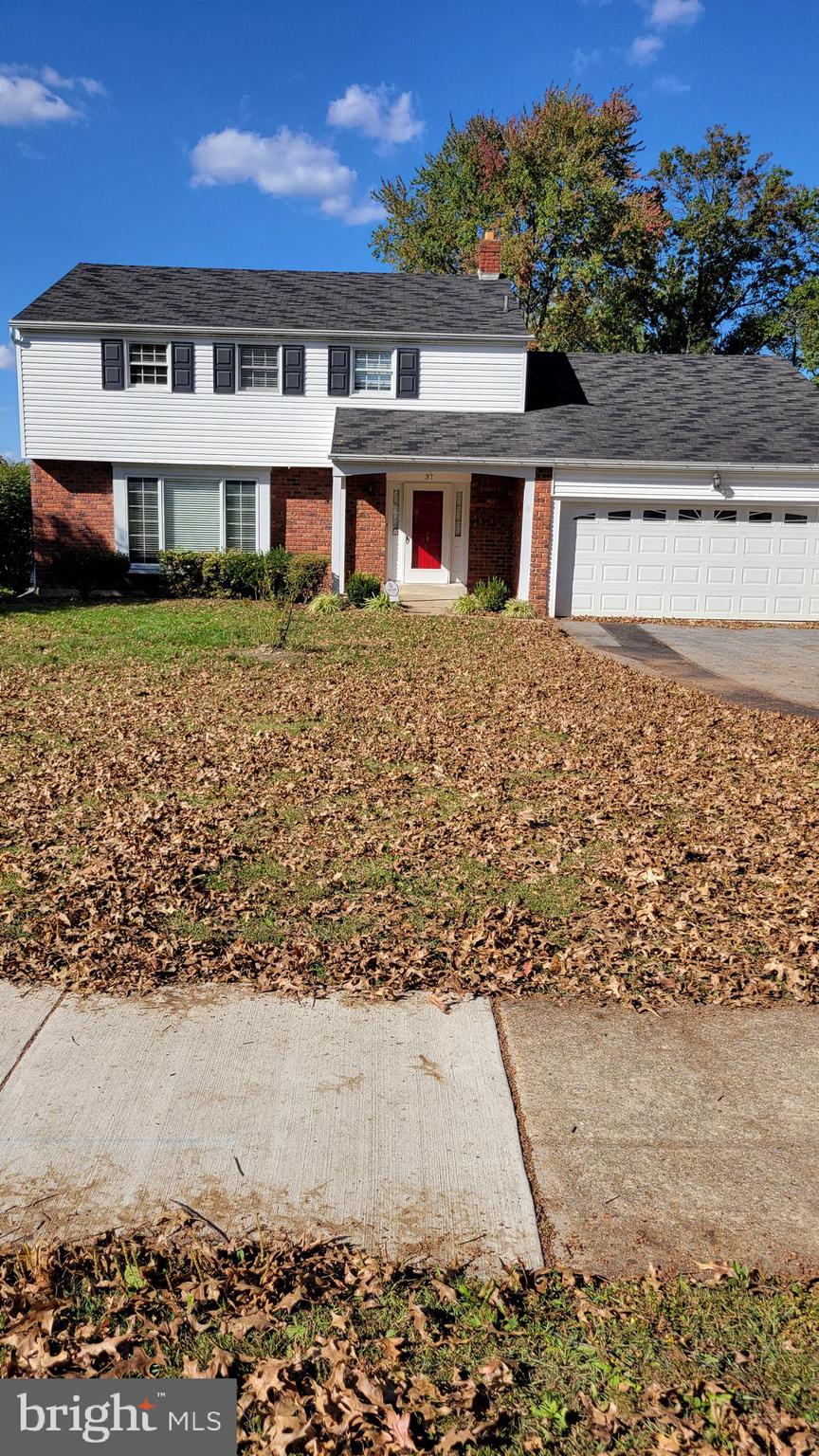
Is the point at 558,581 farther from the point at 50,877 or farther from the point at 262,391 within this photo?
the point at 50,877

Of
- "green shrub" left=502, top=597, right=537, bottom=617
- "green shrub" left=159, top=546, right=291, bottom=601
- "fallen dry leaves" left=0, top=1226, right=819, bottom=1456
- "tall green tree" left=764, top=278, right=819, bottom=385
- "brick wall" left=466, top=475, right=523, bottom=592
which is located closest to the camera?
"fallen dry leaves" left=0, top=1226, right=819, bottom=1456

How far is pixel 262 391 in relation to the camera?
2183cm

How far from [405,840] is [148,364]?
1843cm

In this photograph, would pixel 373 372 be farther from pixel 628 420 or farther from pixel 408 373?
pixel 628 420

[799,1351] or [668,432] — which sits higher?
[668,432]

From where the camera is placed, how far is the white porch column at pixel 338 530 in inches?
811

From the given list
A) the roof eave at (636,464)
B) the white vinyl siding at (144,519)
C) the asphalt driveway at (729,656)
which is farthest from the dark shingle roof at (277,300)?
the asphalt driveway at (729,656)

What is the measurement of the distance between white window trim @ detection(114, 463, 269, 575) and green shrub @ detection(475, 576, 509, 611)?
18.0 ft

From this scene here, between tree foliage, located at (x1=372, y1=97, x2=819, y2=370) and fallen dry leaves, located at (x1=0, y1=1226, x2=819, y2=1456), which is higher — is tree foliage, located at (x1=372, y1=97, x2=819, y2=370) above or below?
above

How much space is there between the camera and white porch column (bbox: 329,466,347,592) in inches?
811

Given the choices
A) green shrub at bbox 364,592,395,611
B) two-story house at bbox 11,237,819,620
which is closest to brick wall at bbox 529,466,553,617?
two-story house at bbox 11,237,819,620

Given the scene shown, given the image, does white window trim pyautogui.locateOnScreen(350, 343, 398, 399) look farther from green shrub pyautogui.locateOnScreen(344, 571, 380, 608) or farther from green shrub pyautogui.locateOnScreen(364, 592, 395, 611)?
green shrub pyautogui.locateOnScreen(364, 592, 395, 611)

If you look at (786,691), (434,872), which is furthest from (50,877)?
(786,691)

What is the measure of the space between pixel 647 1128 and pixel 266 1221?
53.9 inches
